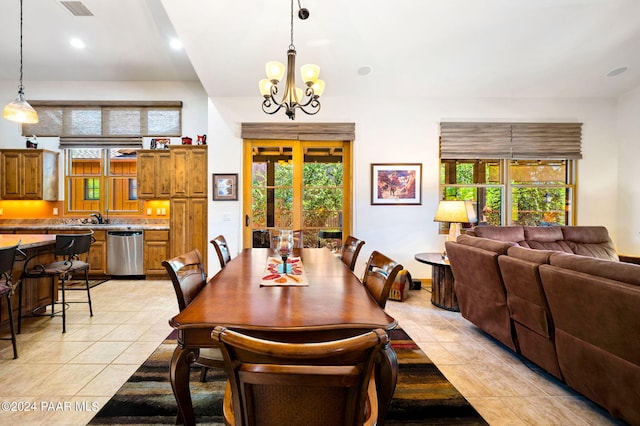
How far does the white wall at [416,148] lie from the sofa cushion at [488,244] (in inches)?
69.4

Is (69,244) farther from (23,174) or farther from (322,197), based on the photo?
(23,174)

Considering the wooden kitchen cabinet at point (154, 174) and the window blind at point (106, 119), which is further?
the window blind at point (106, 119)

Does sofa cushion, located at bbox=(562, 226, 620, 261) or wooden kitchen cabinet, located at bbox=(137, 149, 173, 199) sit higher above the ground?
wooden kitchen cabinet, located at bbox=(137, 149, 173, 199)

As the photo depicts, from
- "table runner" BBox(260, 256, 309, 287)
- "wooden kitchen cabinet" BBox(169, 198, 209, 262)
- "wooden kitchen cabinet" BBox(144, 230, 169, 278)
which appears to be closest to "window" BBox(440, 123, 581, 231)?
"table runner" BBox(260, 256, 309, 287)

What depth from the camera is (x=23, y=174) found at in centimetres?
485

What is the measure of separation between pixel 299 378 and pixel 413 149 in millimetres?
4381

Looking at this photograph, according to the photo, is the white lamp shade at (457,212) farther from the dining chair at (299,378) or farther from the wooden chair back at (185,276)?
the dining chair at (299,378)

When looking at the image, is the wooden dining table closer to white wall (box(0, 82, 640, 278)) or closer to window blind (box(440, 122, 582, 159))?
white wall (box(0, 82, 640, 278))

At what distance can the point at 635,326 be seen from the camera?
1.34 meters

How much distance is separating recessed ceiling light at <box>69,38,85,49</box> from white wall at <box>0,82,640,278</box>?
184 centimetres

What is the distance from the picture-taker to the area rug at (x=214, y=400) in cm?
164

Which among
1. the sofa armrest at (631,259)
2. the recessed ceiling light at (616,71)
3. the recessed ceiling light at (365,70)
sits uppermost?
the recessed ceiling light at (616,71)

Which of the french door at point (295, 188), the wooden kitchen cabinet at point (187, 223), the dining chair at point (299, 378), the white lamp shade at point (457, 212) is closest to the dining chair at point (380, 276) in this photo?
the dining chair at point (299, 378)

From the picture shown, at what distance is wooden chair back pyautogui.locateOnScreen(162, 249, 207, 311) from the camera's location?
4.70ft
